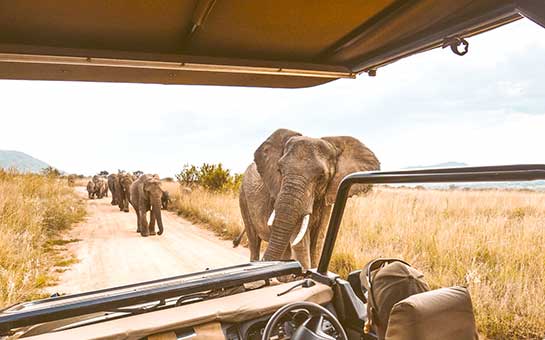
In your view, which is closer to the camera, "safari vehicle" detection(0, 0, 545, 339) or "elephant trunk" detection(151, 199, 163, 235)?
"safari vehicle" detection(0, 0, 545, 339)

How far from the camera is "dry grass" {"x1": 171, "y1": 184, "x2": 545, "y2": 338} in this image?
2963mm

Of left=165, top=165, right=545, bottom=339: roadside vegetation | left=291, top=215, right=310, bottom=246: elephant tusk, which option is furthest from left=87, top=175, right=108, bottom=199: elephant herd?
left=291, top=215, right=310, bottom=246: elephant tusk

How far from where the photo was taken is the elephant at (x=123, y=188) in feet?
37.4

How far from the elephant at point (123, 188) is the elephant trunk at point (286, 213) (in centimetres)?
850

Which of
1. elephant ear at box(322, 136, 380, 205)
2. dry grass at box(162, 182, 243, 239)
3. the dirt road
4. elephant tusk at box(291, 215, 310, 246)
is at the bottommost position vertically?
the dirt road

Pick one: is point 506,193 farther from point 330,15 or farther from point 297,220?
point 330,15

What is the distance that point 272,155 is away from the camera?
4180mm

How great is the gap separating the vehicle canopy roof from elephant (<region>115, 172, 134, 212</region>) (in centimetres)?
939

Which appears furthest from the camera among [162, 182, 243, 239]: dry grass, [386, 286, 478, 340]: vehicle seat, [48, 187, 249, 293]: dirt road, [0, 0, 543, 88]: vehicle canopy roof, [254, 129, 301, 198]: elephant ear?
[162, 182, 243, 239]: dry grass

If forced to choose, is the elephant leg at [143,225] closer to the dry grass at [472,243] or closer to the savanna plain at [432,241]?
the savanna plain at [432,241]

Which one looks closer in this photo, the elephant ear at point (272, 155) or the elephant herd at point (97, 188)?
the elephant ear at point (272, 155)

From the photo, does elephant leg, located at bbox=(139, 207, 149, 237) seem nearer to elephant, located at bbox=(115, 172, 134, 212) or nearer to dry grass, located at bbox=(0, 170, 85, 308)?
dry grass, located at bbox=(0, 170, 85, 308)

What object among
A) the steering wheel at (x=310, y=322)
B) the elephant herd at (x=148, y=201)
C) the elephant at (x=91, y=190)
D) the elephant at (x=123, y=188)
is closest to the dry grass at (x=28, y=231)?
the elephant herd at (x=148, y=201)

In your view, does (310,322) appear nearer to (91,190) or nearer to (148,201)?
(148,201)
